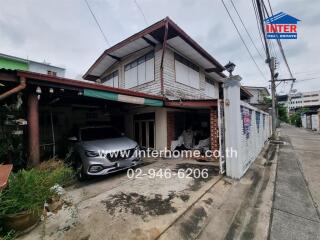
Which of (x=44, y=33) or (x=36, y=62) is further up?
(x=36, y=62)

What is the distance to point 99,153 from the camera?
4586 mm

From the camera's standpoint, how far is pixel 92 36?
8.62 m

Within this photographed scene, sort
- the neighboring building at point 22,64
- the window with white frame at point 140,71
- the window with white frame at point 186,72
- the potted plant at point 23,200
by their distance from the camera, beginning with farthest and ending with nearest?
the neighboring building at point 22,64 → the window with white frame at point 186,72 → the window with white frame at point 140,71 → the potted plant at point 23,200

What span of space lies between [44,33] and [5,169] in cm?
835

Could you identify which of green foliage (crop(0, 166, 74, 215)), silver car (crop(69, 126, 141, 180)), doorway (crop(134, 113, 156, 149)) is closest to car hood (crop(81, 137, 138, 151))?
silver car (crop(69, 126, 141, 180))

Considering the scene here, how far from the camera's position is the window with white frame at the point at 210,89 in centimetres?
1244

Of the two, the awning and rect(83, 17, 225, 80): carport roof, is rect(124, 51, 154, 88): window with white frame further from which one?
the awning

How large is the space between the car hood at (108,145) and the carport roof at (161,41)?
4927 mm

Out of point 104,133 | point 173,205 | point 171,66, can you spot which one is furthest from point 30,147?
point 171,66

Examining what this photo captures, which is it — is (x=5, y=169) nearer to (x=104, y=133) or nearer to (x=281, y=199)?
(x=104, y=133)

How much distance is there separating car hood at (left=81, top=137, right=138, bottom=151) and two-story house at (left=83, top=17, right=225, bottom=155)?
2810 millimetres

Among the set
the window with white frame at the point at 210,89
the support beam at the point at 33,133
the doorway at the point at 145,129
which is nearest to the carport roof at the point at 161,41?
the window with white frame at the point at 210,89

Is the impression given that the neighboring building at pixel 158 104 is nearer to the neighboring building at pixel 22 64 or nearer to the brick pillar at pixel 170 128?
the brick pillar at pixel 170 128

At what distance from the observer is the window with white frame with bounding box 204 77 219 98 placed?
40.8 ft
